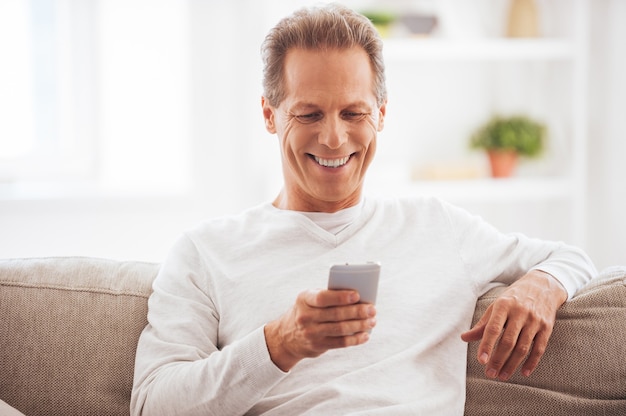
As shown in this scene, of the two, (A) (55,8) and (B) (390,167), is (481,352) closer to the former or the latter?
(B) (390,167)

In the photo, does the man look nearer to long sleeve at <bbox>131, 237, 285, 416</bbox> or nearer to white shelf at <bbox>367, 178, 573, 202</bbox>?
long sleeve at <bbox>131, 237, 285, 416</bbox>

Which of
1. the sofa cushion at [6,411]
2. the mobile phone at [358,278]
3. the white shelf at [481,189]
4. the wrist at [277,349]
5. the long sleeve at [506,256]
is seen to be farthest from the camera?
the white shelf at [481,189]

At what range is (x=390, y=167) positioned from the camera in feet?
11.5

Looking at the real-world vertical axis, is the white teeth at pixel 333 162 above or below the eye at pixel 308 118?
below

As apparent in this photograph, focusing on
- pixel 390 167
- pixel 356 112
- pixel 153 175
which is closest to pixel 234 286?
pixel 356 112

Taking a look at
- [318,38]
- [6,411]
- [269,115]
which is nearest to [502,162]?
[269,115]

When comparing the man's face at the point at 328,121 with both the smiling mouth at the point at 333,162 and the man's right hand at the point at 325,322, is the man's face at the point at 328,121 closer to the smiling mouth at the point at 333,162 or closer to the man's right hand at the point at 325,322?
the smiling mouth at the point at 333,162

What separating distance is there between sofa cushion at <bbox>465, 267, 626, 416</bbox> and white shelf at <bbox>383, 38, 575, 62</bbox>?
6.93ft

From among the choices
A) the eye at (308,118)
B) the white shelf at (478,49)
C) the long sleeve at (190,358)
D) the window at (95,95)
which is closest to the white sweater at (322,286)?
the long sleeve at (190,358)

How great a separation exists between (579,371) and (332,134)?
2.30ft

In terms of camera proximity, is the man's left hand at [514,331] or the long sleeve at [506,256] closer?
the man's left hand at [514,331]

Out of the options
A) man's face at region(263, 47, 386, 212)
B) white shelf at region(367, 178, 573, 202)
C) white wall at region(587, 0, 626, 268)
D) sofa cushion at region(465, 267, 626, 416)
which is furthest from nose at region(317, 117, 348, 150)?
white wall at region(587, 0, 626, 268)

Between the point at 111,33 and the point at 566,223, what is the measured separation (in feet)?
7.99

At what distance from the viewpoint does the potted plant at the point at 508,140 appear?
3574 millimetres
